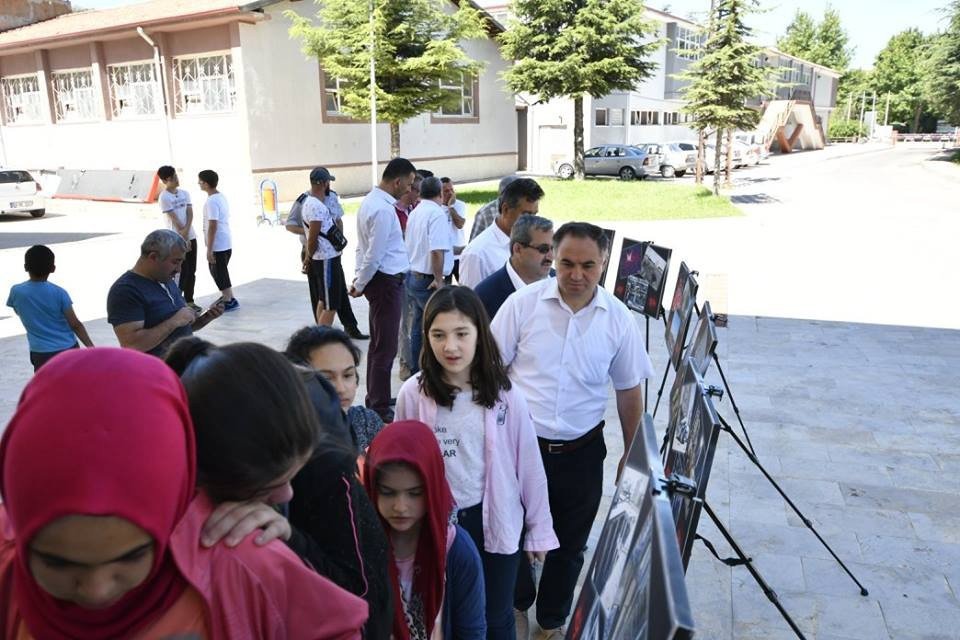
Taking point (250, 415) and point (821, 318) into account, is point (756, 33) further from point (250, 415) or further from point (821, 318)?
point (250, 415)

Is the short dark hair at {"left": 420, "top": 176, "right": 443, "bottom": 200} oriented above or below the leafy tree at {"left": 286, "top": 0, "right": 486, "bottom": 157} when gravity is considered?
below

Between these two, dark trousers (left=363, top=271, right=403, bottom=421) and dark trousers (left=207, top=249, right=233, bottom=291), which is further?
dark trousers (left=207, top=249, right=233, bottom=291)

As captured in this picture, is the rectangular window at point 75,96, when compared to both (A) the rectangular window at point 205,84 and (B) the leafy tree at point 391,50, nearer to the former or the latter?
(A) the rectangular window at point 205,84

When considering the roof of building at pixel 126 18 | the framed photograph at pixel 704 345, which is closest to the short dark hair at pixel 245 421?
the framed photograph at pixel 704 345

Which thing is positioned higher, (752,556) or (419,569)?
(419,569)

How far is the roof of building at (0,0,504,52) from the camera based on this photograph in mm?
19828

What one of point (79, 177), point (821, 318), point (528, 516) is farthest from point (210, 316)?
point (79, 177)

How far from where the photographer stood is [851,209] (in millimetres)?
19188

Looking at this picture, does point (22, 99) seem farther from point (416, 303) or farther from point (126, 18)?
point (416, 303)

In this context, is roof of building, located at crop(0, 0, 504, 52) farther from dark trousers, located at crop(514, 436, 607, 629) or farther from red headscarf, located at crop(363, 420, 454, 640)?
red headscarf, located at crop(363, 420, 454, 640)

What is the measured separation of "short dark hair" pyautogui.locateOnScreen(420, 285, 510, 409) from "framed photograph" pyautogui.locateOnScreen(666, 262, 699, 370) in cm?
217

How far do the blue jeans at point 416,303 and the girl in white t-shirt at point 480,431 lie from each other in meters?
3.42

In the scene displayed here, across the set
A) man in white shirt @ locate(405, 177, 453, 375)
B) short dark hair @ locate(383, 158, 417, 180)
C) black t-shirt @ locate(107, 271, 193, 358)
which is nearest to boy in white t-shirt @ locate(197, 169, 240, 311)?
man in white shirt @ locate(405, 177, 453, 375)

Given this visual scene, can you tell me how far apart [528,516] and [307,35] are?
20277mm
